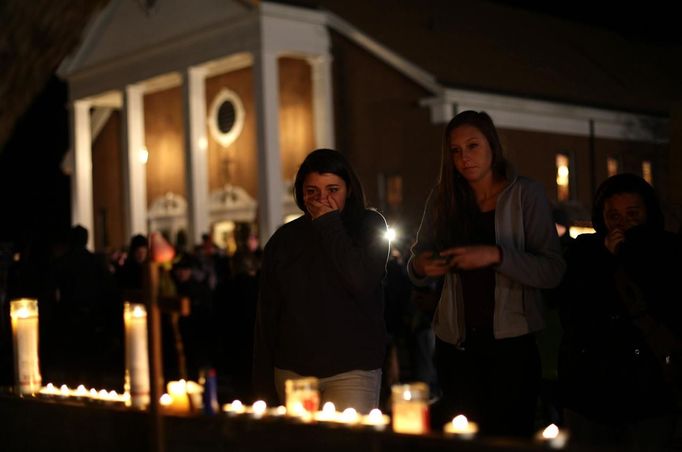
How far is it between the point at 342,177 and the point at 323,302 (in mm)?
605

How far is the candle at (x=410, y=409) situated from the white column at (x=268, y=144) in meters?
21.5

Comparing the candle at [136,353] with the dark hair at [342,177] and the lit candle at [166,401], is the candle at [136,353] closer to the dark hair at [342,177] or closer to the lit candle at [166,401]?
the lit candle at [166,401]

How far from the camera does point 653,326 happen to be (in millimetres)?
4461

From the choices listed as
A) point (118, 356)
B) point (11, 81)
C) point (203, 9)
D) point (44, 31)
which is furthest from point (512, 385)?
point (11, 81)

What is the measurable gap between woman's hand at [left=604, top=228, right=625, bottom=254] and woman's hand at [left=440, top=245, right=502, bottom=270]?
2.45 feet

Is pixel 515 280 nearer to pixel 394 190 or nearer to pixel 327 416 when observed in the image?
pixel 327 416

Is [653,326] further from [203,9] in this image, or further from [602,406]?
[203,9]

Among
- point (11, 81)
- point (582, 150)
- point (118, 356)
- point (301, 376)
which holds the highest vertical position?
point (11, 81)

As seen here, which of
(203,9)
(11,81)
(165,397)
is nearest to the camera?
(165,397)

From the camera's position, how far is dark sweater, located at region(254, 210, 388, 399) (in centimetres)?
467

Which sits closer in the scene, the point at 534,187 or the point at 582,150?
the point at 534,187

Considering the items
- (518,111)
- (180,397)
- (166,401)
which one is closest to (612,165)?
(518,111)

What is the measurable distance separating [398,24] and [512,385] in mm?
26594

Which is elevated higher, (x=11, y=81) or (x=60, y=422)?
(x=11, y=81)
